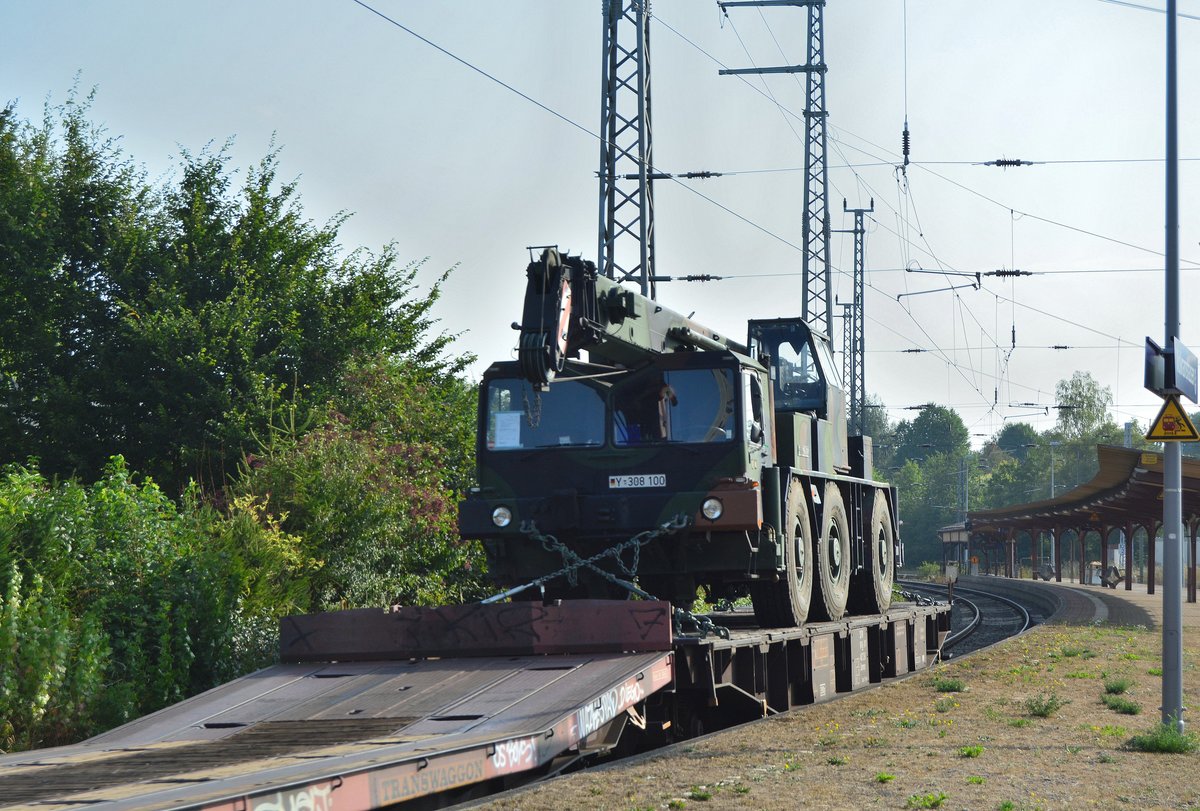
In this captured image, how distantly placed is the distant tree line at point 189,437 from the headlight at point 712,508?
5181mm

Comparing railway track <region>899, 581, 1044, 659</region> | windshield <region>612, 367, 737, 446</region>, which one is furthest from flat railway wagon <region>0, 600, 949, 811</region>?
railway track <region>899, 581, 1044, 659</region>

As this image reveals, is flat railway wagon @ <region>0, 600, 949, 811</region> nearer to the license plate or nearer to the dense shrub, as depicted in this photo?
the license plate

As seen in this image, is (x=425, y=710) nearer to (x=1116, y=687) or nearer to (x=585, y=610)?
(x=585, y=610)

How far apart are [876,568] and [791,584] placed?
4.40m

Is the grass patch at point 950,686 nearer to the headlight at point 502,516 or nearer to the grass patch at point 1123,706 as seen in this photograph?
the grass patch at point 1123,706

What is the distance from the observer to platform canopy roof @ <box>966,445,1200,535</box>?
32.4 m

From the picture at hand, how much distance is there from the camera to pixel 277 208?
2531cm

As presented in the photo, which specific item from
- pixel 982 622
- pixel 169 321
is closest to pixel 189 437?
pixel 169 321

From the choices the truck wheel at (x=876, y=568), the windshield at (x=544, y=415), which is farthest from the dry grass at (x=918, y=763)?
the windshield at (x=544, y=415)

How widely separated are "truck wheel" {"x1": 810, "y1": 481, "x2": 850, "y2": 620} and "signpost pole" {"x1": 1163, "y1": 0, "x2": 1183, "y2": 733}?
3.59 metres

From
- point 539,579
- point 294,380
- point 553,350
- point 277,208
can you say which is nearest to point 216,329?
point 294,380

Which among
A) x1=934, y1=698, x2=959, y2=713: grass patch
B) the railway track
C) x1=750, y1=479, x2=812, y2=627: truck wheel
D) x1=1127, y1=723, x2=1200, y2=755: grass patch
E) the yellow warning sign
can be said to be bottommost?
the railway track

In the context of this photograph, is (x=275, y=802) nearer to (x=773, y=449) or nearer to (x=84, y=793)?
(x=84, y=793)

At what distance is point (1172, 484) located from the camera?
12.4 meters
